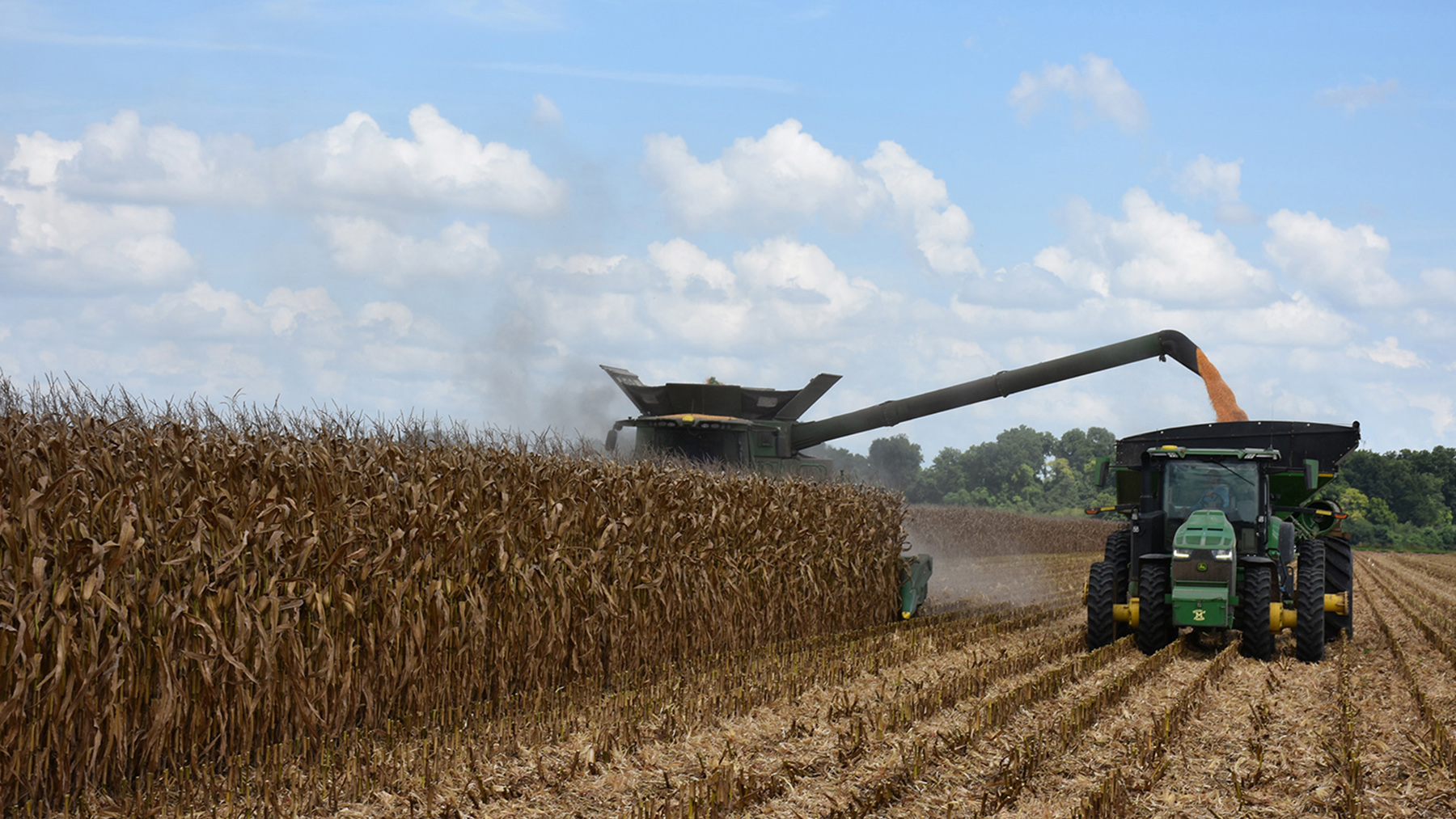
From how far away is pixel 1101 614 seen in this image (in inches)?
470

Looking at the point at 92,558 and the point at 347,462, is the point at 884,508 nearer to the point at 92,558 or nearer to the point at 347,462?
the point at 347,462

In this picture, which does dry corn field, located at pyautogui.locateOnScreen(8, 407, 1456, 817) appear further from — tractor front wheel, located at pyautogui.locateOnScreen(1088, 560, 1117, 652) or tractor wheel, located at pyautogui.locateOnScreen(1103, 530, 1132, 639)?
tractor wheel, located at pyautogui.locateOnScreen(1103, 530, 1132, 639)

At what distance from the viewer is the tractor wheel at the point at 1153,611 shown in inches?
451

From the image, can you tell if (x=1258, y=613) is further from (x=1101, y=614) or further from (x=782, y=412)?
(x=782, y=412)

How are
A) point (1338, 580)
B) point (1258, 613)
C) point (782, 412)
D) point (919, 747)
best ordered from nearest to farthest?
point (919, 747)
point (1258, 613)
point (1338, 580)
point (782, 412)

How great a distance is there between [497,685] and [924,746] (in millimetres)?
3097

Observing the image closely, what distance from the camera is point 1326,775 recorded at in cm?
690

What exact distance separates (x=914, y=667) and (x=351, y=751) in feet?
17.9

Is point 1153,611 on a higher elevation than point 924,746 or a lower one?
higher

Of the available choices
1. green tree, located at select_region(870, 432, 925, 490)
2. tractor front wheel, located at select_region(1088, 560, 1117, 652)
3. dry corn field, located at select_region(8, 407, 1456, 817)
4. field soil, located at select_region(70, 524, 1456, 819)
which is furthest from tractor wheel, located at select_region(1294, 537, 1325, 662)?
green tree, located at select_region(870, 432, 925, 490)

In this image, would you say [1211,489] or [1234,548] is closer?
[1234,548]

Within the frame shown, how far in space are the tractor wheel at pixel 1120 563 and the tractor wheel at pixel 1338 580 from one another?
2.12m

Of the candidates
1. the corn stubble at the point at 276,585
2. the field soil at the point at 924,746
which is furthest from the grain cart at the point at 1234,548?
the corn stubble at the point at 276,585

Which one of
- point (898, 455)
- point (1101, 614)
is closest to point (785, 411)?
point (1101, 614)
